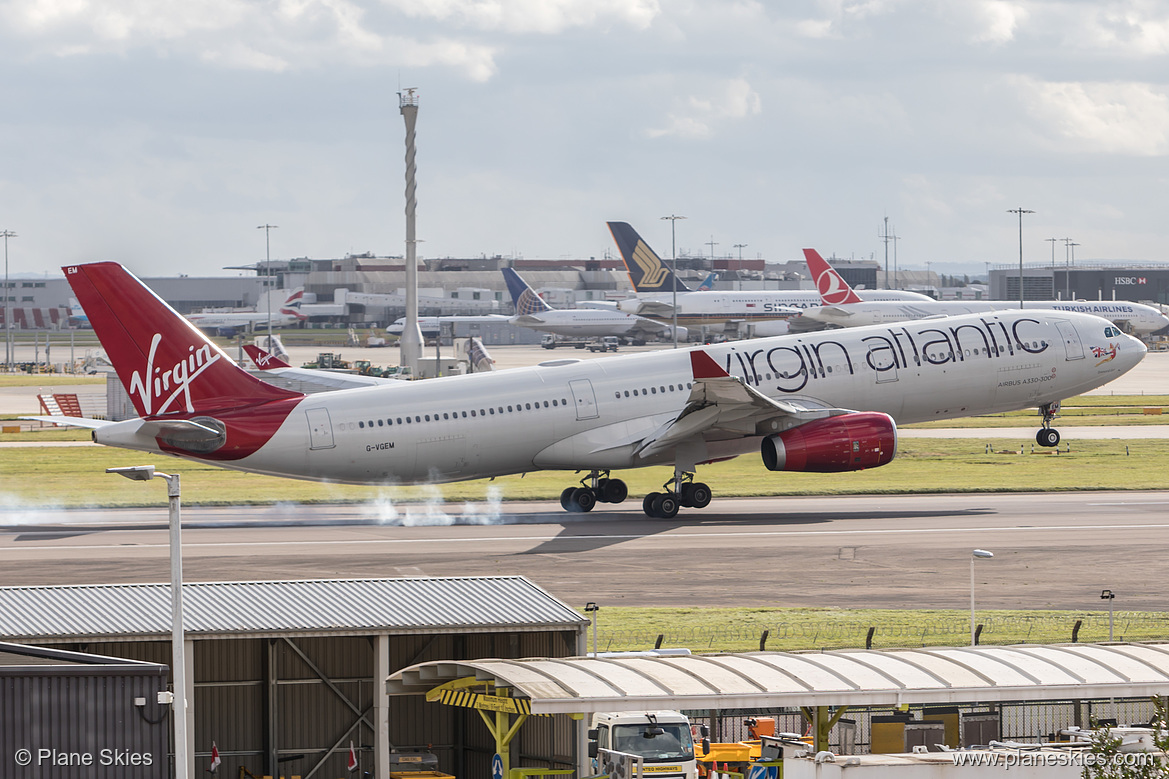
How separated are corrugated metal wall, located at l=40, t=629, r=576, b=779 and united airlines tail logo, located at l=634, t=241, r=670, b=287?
541 feet

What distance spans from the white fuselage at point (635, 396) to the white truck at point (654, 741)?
29132mm

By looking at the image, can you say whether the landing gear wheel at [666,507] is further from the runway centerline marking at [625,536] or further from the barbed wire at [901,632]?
the barbed wire at [901,632]

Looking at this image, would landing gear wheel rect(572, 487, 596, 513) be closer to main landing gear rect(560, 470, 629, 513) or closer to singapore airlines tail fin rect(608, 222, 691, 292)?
main landing gear rect(560, 470, 629, 513)

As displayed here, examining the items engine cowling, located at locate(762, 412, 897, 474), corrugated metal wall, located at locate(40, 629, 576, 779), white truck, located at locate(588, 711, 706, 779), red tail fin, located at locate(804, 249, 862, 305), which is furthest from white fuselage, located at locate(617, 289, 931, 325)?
white truck, located at locate(588, 711, 706, 779)

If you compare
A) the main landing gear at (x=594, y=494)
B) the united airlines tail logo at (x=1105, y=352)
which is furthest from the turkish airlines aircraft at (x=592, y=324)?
the main landing gear at (x=594, y=494)

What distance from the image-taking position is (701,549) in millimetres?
47031

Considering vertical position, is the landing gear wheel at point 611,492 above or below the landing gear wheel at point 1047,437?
below

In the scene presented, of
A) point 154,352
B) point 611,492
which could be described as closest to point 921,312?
point 611,492

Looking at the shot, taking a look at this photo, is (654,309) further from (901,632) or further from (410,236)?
(901,632)

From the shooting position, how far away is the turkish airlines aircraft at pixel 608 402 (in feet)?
160

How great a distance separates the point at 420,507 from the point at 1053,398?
2467 cm

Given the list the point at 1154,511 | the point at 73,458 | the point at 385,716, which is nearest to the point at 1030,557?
the point at 1154,511

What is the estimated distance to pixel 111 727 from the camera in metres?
20.6

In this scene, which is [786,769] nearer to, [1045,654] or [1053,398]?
[1045,654]
